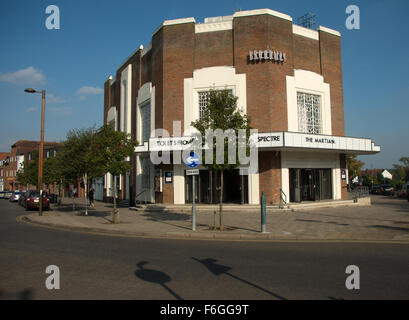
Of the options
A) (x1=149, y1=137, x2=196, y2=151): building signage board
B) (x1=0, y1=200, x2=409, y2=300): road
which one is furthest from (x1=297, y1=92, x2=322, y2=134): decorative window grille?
(x1=0, y1=200, x2=409, y2=300): road

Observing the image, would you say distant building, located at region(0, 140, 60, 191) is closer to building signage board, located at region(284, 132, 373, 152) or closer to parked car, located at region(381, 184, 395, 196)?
parked car, located at region(381, 184, 395, 196)

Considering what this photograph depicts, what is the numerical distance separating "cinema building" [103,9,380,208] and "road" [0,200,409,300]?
1139 cm

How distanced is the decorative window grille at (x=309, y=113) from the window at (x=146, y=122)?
464 inches

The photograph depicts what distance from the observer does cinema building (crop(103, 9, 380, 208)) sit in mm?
21219

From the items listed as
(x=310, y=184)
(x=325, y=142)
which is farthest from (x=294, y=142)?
(x=310, y=184)

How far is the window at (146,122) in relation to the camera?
1043 inches

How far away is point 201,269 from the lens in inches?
262

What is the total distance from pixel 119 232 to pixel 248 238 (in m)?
5.01

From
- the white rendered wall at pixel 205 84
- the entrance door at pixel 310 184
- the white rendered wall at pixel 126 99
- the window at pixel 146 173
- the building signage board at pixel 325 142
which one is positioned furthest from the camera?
the white rendered wall at pixel 126 99

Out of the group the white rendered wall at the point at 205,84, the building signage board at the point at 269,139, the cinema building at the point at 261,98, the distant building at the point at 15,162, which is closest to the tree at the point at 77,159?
the cinema building at the point at 261,98

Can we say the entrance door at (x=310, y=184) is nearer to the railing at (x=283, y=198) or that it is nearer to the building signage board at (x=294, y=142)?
the railing at (x=283, y=198)

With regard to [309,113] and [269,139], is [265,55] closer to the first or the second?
[309,113]

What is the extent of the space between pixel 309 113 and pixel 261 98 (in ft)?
15.2
